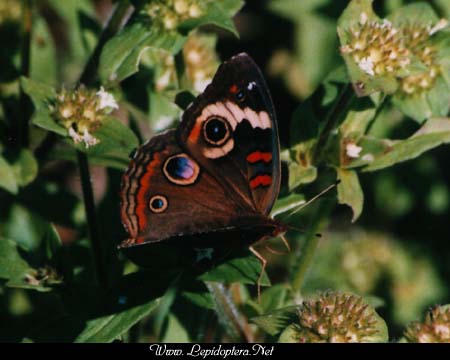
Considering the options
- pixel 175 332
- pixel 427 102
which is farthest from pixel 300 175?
pixel 175 332

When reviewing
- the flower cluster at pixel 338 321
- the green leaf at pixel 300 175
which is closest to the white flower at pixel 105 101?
the green leaf at pixel 300 175

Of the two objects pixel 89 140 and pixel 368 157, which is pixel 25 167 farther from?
pixel 368 157

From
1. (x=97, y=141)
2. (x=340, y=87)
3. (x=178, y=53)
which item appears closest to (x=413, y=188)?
(x=340, y=87)

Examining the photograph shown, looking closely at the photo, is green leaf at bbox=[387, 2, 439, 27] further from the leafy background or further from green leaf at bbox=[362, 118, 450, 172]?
green leaf at bbox=[362, 118, 450, 172]

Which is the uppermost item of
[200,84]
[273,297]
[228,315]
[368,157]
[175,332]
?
[200,84]

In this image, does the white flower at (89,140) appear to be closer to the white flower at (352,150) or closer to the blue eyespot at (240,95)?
the blue eyespot at (240,95)

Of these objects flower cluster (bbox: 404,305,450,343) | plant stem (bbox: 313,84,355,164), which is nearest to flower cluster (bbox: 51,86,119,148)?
plant stem (bbox: 313,84,355,164)
